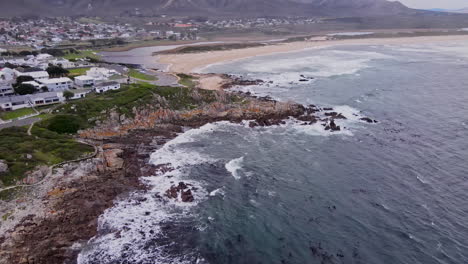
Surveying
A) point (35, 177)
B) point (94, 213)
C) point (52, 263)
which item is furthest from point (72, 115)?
point (52, 263)

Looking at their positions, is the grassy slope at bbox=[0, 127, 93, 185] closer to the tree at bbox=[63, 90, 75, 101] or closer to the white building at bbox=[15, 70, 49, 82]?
the tree at bbox=[63, 90, 75, 101]

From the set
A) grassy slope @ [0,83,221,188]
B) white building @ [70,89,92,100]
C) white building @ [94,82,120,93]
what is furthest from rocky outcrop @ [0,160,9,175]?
white building @ [94,82,120,93]

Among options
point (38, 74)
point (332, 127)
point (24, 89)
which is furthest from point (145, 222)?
point (38, 74)

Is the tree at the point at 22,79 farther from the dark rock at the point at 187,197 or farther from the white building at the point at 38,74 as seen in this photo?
the dark rock at the point at 187,197

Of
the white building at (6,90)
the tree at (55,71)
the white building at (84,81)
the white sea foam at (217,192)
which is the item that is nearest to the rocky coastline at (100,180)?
the white sea foam at (217,192)

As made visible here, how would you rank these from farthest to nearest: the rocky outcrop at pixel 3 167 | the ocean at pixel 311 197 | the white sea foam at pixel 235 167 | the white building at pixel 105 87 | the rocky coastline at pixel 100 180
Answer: the white building at pixel 105 87, the white sea foam at pixel 235 167, the rocky outcrop at pixel 3 167, the rocky coastline at pixel 100 180, the ocean at pixel 311 197

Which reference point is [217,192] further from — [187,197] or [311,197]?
[311,197]
